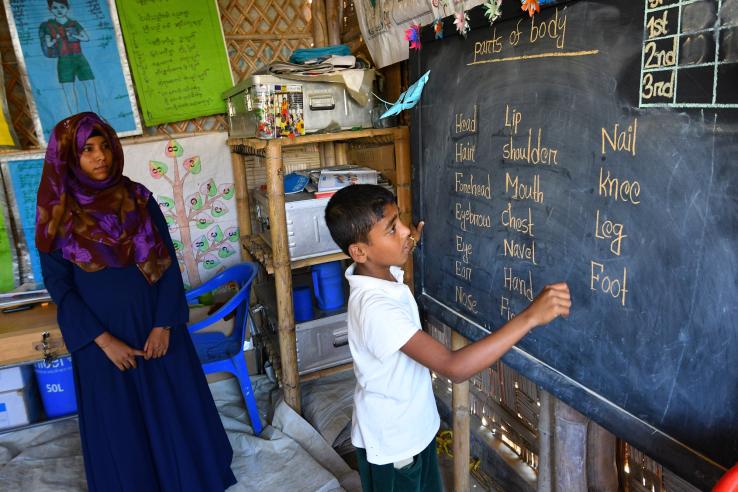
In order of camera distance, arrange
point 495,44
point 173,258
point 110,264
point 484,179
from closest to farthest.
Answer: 1. point 495,44
2. point 484,179
3. point 110,264
4. point 173,258

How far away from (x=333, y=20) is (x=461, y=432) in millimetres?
2131

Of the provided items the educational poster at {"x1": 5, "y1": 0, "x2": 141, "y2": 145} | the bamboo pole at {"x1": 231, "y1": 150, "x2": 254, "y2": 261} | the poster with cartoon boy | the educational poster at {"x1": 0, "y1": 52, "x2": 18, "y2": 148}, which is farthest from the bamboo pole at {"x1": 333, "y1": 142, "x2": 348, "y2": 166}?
the educational poster at {"x1": 0, "y1": 52, "x2": 18, "y2": 148}

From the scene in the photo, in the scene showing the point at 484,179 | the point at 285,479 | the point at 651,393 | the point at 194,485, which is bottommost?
the point at 285,479

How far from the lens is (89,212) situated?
1.63 metres

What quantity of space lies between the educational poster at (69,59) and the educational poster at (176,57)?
0.07 metres

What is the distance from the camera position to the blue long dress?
1638 millimetres

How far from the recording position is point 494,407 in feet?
6.53

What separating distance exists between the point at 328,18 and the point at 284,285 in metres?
1.48

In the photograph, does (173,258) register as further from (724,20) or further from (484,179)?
(724,20)

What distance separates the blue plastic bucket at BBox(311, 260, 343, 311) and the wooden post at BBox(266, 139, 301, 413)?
32cm

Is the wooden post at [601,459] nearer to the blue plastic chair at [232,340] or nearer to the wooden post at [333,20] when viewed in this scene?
the blue plastic chair at [232,340]

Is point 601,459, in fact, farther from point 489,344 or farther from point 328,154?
point 328,154

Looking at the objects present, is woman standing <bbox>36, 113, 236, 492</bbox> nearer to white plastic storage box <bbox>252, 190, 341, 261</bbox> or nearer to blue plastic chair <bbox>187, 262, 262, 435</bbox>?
blue plastic chair <bbox>187, 262, 262, 435</bbox>

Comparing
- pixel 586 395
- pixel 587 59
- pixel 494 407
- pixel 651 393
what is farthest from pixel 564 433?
pixel 587 59
